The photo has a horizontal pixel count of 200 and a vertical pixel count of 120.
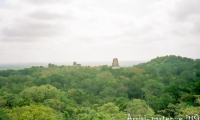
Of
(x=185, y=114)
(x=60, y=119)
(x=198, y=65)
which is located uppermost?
(x=198, y=65)

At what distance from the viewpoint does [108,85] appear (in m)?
30.3

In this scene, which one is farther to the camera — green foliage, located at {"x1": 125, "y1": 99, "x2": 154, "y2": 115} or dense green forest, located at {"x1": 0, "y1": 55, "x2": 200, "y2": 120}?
green foliage, located at {"x1": 125, "y1": 99, "x2": 154, "y2": 115}

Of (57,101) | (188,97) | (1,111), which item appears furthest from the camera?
(57,101)

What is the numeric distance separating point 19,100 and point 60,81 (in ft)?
58.0

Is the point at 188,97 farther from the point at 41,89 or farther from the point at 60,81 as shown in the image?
the point at 60,81

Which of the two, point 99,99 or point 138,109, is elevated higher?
point 138,109

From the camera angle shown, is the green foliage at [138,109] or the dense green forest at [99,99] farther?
the green foliage at [138,109]

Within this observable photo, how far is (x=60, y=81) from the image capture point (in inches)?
1373

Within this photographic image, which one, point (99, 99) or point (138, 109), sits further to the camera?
point (99, 99)

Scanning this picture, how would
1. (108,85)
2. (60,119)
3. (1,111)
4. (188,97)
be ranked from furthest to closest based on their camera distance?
(108,85)
(188,97)
(60,119)
(1,111)

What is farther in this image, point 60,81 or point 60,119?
point 60,81

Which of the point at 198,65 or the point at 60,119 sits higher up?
the point at 198,65

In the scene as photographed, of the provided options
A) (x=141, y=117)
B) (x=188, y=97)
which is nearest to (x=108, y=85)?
(x=188, y=97)

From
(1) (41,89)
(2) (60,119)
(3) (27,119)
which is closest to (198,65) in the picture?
(1) (41,89)
